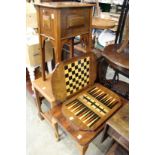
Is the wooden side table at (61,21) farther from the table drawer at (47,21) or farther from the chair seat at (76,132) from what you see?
the chair seat at (76,132)

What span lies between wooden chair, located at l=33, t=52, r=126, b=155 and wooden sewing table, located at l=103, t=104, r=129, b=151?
0.12 metres

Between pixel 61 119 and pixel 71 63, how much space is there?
44 centimetres

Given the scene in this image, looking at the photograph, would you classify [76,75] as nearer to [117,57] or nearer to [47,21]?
[117,57]

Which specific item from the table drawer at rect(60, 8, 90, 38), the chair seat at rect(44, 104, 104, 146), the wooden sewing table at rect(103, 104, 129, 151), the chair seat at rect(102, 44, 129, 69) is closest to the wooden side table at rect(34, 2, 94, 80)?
the table drawer at rect(60, 8, 90, 38)

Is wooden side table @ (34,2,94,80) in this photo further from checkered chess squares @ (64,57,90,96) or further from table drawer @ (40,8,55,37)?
checkered chess squares @ (64,57,90,96)

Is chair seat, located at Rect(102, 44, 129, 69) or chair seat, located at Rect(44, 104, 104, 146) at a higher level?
chair seat, located at Rect(102, 44, 129, 69)

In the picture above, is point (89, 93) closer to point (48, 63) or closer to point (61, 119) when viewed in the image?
point (61, 119)

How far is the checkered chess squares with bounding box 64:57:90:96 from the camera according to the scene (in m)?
1.28

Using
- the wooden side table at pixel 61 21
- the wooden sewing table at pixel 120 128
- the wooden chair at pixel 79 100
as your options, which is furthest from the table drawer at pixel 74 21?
the wooden sewing table at pixel 120 128

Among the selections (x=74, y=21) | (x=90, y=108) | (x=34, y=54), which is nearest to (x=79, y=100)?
(x=90, y=108)

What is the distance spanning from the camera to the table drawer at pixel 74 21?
1152 mm

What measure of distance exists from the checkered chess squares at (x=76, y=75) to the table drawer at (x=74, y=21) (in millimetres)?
239
